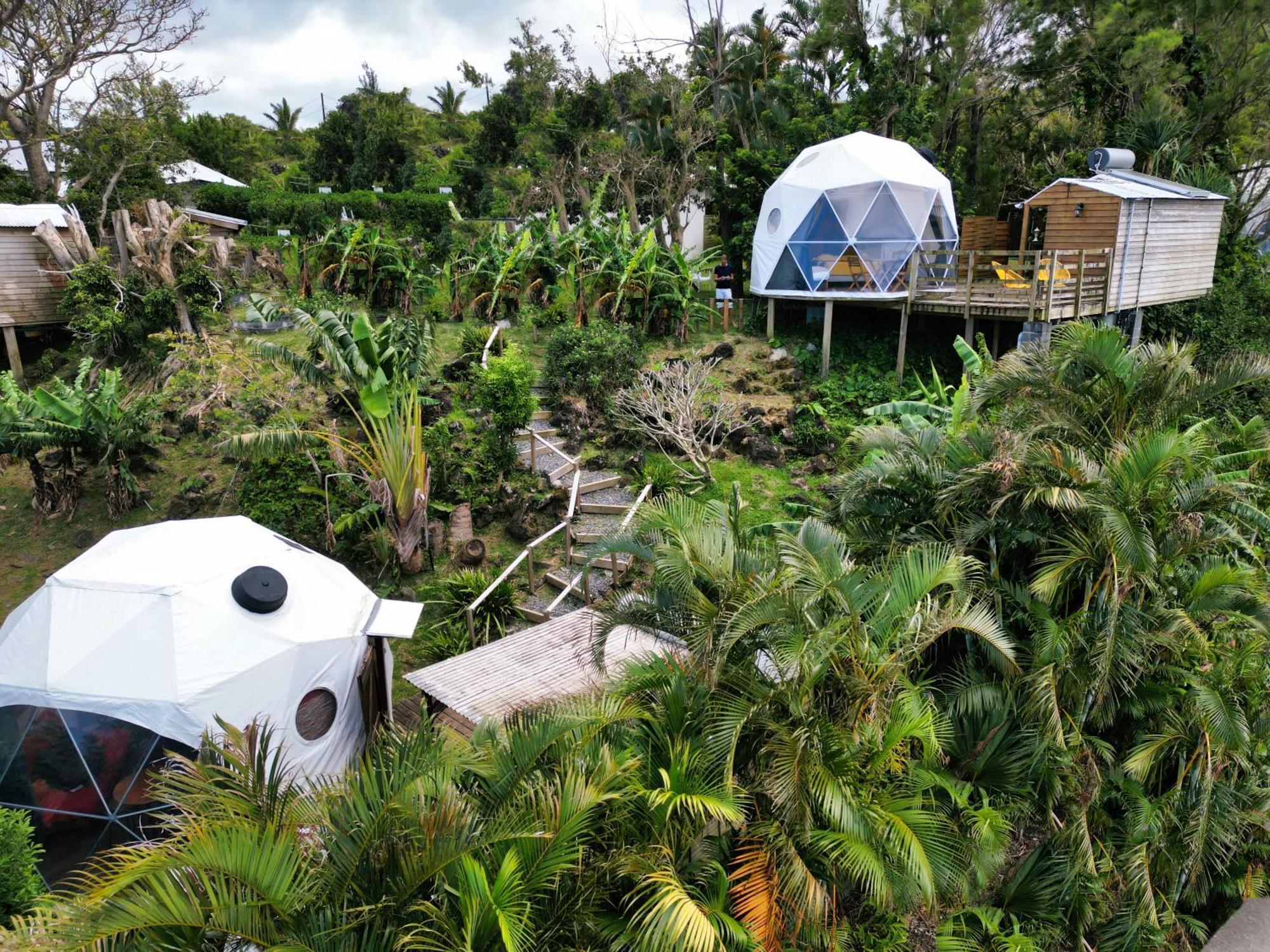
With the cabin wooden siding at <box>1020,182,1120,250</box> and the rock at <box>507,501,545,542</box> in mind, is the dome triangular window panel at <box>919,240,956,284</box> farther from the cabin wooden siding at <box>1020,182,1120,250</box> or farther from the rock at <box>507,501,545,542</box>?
the rock at <box>507,501,545,542</box>

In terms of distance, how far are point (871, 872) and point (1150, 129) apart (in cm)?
2381

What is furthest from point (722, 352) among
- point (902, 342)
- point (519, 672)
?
point (519, 672)

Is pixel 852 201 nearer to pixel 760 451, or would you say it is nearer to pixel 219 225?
pixel 760 451

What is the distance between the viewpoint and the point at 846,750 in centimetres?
553

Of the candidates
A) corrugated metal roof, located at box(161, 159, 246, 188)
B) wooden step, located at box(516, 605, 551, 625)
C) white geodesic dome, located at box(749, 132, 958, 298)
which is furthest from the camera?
corrugated metal roof, located at box(161, 159, 246, 188)

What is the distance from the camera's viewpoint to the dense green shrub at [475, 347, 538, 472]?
13.0 meters

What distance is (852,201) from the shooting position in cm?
1873

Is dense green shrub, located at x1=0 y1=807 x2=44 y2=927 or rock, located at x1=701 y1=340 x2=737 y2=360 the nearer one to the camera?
dense green shrub, located at x1=0 y1=807 x2=44 y2=927

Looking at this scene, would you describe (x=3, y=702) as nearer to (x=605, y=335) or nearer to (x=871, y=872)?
(x=871, y=872)

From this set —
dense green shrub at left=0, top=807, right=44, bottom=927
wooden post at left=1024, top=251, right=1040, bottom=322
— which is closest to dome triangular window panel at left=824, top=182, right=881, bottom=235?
wooden post at left=1024, top=251, right=1040, bottom=322

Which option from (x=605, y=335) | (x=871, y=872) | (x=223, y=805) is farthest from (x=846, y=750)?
(x=605, y=335)

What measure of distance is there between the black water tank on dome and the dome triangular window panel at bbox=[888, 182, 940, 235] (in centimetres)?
1549

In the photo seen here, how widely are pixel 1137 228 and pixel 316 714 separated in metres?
17.9

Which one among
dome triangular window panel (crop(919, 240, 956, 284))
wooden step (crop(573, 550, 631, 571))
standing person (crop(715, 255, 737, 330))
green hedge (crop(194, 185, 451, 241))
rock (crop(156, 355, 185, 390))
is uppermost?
green hedge (crop(194, 185, 451, 241))
